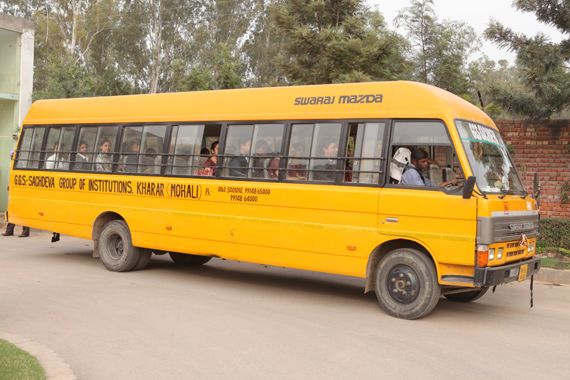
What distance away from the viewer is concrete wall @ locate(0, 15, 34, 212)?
2086 centimetres

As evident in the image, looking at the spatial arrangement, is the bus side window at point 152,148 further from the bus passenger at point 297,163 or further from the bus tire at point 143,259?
the bus passenger at point 297,163

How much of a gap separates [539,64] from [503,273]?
678cm

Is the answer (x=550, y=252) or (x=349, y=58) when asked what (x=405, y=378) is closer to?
(x=550, y=252)

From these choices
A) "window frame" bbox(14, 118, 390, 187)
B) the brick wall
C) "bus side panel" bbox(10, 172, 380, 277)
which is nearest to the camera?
"window frame" bbox(14, 118, 390, 187)

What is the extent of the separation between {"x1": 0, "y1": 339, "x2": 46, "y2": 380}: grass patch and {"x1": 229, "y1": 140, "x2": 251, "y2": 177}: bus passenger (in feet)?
13.9

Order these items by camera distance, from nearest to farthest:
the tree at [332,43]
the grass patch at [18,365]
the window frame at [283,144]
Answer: the grass patch at [18,365] < the window frame at [283,144] < the tree at [332,43]

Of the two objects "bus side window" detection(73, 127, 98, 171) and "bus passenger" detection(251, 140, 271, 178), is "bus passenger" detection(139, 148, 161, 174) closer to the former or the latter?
"bus side window" detection(73, 127, 98, 171)

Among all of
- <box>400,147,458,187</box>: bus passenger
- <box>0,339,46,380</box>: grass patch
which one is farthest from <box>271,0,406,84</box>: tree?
<box>0,339,46,380</box>: grass patch

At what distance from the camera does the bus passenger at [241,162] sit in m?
9.13

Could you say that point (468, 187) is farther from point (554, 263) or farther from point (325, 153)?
point (554, 263)

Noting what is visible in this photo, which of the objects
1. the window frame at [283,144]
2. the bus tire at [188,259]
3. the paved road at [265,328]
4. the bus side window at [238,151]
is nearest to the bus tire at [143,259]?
the paved road at [265,328]

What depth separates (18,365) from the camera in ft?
16.6

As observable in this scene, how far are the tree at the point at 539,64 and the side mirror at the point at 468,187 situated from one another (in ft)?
20.8

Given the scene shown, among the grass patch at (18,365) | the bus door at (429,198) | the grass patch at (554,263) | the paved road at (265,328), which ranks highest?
the bus door at (429,198)
